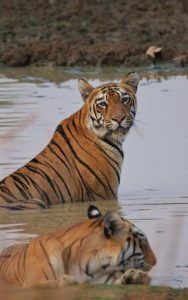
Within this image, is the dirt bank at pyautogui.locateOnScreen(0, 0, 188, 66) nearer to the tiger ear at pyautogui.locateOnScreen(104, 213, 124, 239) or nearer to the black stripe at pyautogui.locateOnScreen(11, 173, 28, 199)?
the black stripe at pyautogui.locateOnScreen(11, 173, 28, 199)

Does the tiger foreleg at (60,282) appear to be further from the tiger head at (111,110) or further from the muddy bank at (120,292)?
the tiger head at (111,110)

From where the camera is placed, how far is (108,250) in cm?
670

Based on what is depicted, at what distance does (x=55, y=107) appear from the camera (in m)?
15.3

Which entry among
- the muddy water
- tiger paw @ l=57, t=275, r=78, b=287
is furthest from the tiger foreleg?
the muddy water

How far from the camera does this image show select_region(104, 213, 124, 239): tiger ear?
6.71 m

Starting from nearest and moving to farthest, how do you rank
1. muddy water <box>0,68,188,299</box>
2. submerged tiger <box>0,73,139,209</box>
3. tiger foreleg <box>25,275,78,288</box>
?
tiger foreleg <box>25,275,78,288</box>
muddy water <box>0,68,188,299</box>
submerged tiger <box>0,73,139,209</box>

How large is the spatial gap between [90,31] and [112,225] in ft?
47.6

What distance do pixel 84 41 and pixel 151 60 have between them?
5.00 ft

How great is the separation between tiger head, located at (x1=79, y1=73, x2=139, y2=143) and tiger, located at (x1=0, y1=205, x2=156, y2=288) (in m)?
4.05

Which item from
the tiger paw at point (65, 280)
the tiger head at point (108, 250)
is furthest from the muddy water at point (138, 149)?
the tiger paw at point (65, 280)

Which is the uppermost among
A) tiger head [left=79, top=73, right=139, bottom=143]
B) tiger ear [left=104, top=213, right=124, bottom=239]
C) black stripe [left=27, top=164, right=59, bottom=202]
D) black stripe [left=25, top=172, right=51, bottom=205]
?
tiger head [left=79, top=73, right=139, bottom=143]

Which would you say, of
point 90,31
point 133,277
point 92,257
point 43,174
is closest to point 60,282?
point 92,257

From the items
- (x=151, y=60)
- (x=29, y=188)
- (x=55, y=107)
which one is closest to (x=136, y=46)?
(x=151, y=60)

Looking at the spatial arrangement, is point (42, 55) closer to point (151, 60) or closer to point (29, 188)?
point (151, 60)
